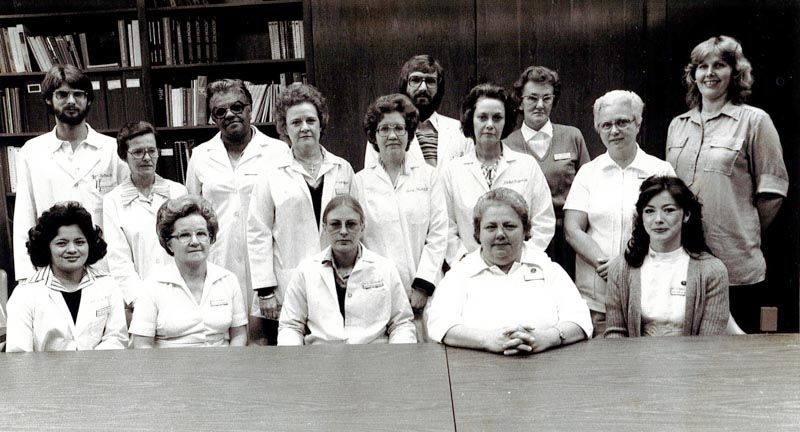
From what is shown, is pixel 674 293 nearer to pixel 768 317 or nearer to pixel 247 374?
pixel 768 317

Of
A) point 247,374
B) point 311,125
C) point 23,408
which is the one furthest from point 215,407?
point 311,125

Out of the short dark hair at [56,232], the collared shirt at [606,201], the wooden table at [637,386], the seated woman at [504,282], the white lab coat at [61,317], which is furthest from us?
the collared shirt at [606,201]

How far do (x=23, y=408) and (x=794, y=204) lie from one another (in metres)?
2.85

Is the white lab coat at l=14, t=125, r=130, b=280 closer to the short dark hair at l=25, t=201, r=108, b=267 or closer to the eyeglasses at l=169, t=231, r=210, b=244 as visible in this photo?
the short dark hair at l=25, t=201, r=108, b=267

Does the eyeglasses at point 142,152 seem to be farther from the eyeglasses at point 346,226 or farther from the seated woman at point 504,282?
the seated woman at point 504,282

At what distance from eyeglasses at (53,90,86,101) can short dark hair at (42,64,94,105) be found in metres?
0.01

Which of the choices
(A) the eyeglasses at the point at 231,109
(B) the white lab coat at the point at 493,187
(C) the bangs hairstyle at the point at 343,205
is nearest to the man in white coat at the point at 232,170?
(A) the eyeglasses at the point at 231,109

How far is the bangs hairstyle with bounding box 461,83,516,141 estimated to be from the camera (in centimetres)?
280

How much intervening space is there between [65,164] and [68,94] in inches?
12.2

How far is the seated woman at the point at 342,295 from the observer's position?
242 cm

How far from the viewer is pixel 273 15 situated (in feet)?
11.1

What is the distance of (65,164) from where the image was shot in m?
3.03

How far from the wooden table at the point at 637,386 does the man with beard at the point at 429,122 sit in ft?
3.74

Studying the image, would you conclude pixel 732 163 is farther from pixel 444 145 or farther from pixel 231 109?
pixel 231 109
